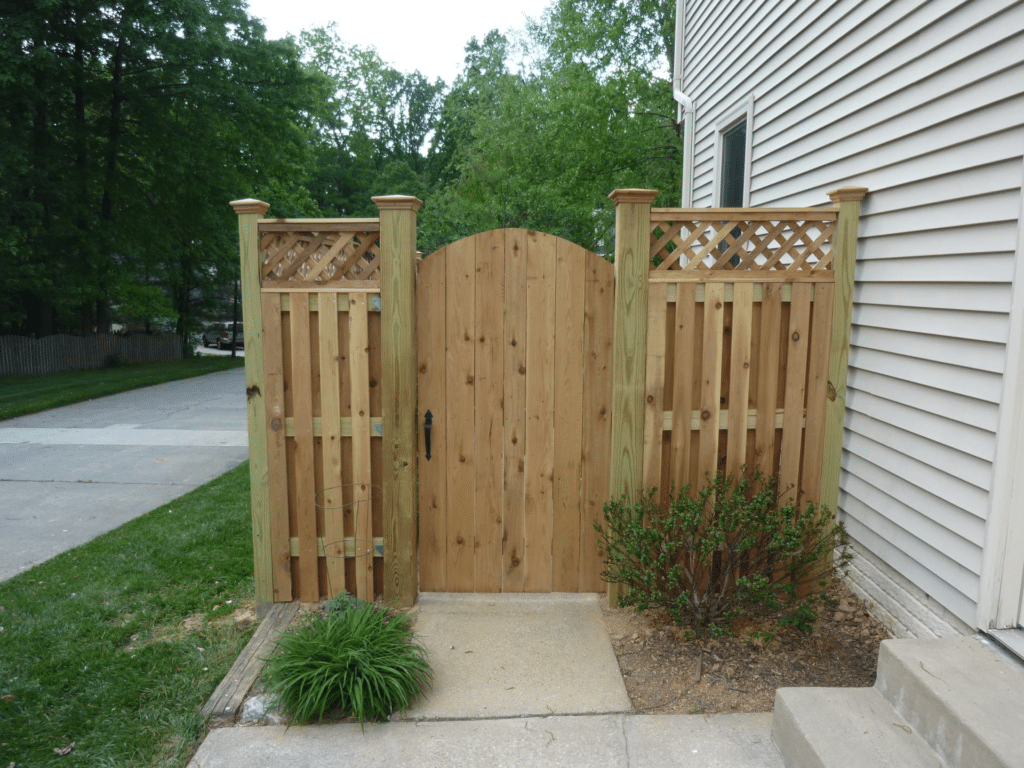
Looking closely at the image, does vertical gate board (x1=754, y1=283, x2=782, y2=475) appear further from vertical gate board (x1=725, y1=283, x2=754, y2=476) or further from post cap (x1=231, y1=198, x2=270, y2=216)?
post cap (x1=231, y1=198, x2=270, y2=216)

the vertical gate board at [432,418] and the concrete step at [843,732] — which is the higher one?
the vertical gate board at [432,418]

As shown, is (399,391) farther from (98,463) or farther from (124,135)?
(124,135)

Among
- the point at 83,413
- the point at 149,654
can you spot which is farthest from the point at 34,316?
the point at 149,654

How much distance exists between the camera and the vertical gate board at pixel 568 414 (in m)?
3.97

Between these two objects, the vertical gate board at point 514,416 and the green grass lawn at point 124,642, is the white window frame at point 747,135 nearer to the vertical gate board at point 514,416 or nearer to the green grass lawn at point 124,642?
the vertical gate board at point 514,416

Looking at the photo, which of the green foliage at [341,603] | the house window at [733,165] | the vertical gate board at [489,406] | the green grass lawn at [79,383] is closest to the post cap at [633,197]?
the vertical gate board at [489,406]

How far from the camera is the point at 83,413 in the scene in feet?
37.6

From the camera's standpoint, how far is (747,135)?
6.43 meters

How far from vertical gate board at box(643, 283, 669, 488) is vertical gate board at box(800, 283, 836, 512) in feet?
2.52

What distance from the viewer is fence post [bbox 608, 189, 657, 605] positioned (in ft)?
12.5

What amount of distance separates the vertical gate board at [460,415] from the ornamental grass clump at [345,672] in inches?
33.0

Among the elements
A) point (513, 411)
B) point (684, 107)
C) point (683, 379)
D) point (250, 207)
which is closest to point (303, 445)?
point (513, 411)

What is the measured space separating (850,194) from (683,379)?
1257 millimetres

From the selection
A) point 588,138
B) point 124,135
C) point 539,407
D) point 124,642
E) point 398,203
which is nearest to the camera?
point 398,203
